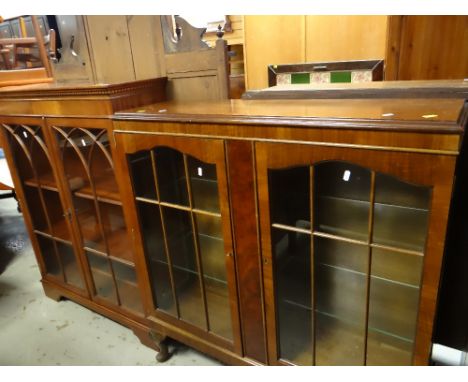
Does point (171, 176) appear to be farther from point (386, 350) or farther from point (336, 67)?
point (336, 67)

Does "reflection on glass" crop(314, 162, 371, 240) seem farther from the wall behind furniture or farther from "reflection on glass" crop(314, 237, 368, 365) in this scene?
the wall behind furniture

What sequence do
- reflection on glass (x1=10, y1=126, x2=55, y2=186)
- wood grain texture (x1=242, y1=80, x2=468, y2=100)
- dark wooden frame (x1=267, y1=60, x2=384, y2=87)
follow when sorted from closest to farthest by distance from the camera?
wood grain texture (x1=242, y1=80, x2=468, y2=100) → reflection on glass (x1=10, y1=126, x2=55, y2=186) → dark wooden frame (x1=267, y1=60, x2=384, y2=87)

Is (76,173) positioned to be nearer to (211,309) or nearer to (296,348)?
(211,309)

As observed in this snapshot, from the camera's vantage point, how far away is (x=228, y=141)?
979 millimetres

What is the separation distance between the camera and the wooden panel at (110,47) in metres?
1.46

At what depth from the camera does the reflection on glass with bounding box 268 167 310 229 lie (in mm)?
933

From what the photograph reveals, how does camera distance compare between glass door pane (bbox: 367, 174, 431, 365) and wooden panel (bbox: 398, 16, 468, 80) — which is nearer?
glass door pane (bbox: 367, 174, 431, 365)

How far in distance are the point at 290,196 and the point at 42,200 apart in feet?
4.32

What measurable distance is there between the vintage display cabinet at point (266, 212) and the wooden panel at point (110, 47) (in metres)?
0.22

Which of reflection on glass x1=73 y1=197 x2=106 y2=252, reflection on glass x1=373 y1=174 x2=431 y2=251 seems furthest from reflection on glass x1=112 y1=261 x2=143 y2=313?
reflection on glass x1=373 y1=174 x2=431 y2=251

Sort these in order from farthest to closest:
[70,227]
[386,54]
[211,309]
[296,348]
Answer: [386,54] < [70,227] < [211,309] < [296,348]

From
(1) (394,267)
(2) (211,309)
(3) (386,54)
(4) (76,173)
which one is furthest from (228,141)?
(3) (386,54)

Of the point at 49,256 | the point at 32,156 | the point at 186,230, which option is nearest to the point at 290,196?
the point at 186,230

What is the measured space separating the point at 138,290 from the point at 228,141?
37.1 inches
